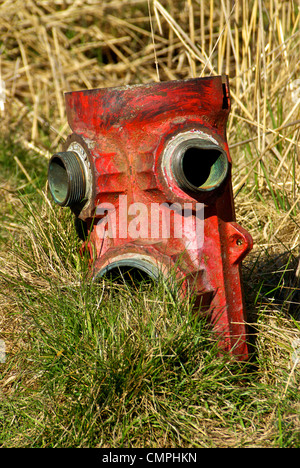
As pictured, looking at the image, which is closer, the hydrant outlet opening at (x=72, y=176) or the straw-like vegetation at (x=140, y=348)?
the straw-like vegetation at (x=140, y=348)

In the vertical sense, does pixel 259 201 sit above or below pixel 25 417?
above

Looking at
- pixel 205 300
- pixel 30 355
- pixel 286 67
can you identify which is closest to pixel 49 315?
pixel 30 355

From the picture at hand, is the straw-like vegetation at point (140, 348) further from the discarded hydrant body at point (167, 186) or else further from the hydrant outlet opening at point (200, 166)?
the hydrant outlet opening at point (200, 166)

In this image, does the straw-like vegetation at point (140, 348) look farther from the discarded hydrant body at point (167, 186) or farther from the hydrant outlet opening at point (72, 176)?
the hydrant outlet opening at point (72, 176)

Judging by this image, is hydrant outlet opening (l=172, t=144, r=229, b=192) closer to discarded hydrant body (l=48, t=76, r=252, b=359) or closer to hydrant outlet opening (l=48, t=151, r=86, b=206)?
discarded hydrant body (l=48, t=76, r=252, b=359)

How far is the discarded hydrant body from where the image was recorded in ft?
4.91

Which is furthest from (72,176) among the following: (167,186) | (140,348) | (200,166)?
(140,348)

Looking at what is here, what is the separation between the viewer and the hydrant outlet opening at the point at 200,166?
1.45 metres

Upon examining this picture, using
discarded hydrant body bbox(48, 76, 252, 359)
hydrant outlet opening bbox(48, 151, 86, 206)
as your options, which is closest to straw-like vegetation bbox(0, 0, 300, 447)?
discarded hydrant body bbox(48, 76, 252, 359)

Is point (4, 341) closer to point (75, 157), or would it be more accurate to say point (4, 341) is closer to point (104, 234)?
point (104, 234)

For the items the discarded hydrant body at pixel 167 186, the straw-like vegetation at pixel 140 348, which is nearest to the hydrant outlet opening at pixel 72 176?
the discarded hydrant body at pixel 167 186

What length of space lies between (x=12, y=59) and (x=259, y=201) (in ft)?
7.22

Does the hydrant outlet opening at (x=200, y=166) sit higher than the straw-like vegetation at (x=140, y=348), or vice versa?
the hydrant outlet opening at (x=200, y=166)

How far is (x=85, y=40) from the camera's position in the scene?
12.4 ft
